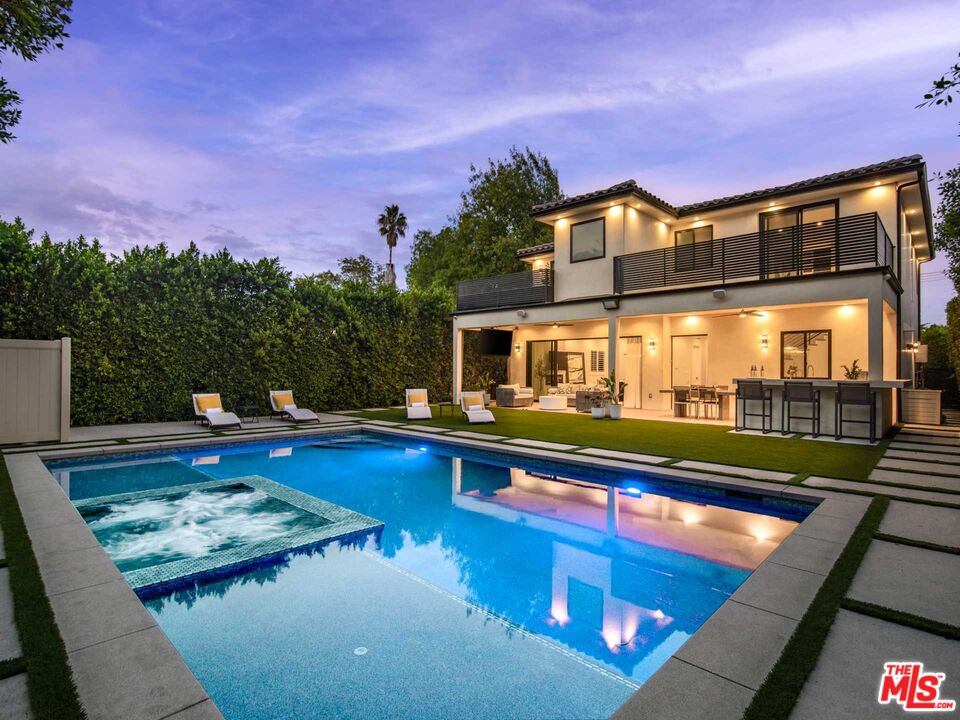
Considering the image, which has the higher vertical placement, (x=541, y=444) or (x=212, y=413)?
(x=212, y=413)

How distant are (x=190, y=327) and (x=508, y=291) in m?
10.3

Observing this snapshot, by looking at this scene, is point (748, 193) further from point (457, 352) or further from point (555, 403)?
point (457, 352)

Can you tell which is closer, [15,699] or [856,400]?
[15,699]

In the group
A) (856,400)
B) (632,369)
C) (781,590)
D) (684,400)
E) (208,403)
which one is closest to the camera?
(781,590)

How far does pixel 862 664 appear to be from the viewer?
2.49 m

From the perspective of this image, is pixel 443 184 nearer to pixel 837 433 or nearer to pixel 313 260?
pixel 313 260

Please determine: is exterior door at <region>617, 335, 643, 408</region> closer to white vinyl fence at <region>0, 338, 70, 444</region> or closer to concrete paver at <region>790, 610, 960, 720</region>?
concrete paver at <region>790, 610, 960, 720</region>

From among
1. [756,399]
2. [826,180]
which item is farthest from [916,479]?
[826,180]

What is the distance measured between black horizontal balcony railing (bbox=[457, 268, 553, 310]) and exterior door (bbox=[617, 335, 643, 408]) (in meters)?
3.28

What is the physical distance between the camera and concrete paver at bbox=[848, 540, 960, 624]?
3.13 m

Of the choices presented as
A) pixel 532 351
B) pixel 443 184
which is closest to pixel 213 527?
pixel 532 351

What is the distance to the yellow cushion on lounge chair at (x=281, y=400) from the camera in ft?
44.7

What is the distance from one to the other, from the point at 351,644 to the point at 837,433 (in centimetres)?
Answer: 1130

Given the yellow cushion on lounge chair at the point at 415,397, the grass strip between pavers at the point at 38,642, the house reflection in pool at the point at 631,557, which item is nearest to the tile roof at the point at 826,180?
the yellow cushion on lounge chair at the point at 415,397
